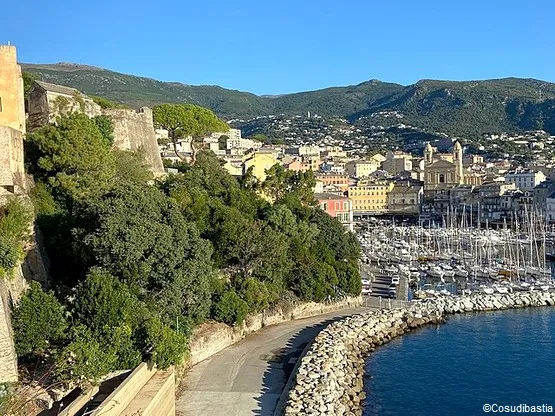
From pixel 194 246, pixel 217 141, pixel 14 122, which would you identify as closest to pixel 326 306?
pixel 194 246

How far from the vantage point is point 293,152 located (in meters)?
104

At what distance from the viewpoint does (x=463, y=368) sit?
2073 cm

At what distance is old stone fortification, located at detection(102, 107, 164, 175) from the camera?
2595cm

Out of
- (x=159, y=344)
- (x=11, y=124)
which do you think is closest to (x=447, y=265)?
(x=159, y=344)

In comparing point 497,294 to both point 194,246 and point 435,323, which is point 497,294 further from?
point 194,246

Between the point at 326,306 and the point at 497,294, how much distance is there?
10253 mm

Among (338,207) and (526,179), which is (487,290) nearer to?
(338,207)

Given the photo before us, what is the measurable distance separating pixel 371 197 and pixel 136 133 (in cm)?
5778

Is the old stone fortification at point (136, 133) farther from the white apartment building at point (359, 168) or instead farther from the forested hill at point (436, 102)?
the forested hill at point (436, 102)

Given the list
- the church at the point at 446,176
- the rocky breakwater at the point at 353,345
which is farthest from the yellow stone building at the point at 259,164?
the church at the point at 446,176

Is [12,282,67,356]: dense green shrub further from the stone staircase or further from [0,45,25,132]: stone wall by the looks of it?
[0,45,25,132]: stone wall

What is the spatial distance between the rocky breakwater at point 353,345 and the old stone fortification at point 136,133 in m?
11.0

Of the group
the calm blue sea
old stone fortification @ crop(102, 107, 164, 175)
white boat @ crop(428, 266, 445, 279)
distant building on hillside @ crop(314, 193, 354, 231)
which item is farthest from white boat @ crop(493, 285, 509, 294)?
old stone fortification @ crop(102, 107, 164, 175)

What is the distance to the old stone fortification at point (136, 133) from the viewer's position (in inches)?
1022
